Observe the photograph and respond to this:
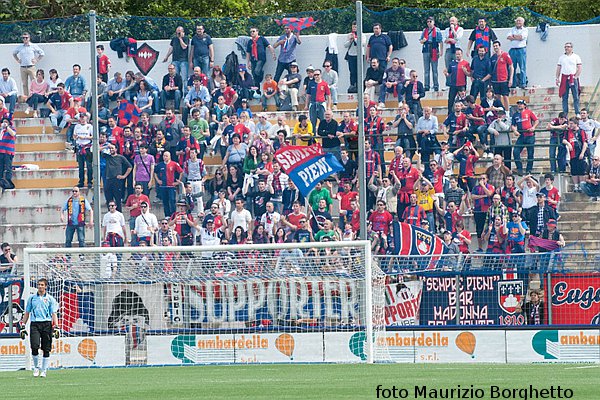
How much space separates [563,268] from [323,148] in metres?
6.30

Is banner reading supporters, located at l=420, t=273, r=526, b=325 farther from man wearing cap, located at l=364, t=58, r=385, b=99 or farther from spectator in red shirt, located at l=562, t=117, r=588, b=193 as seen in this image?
man wearing cap, located at l=364, t=58, r=385, b=99

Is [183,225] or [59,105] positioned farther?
[59,105]

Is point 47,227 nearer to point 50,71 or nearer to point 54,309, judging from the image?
point 50,71

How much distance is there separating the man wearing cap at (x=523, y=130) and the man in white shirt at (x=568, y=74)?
0.92 meters

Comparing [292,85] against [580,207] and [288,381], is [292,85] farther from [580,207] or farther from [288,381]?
[288,381]

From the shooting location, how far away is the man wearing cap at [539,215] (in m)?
26.0

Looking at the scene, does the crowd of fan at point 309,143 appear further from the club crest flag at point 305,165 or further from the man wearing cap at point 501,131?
the club crest flag at point 305,165

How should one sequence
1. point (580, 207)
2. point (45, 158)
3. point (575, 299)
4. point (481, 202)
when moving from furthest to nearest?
point (45, 158)
point (580, 207)
point (481, 202)
point (575, 299)

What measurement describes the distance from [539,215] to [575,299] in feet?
12.8

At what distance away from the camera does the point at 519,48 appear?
28250 mm

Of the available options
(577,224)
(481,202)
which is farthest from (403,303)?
(577,224)

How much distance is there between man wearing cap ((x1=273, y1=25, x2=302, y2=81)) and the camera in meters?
27.9

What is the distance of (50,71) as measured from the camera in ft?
96.0

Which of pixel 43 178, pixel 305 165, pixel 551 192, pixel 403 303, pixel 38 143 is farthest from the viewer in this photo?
pixel 38 143
